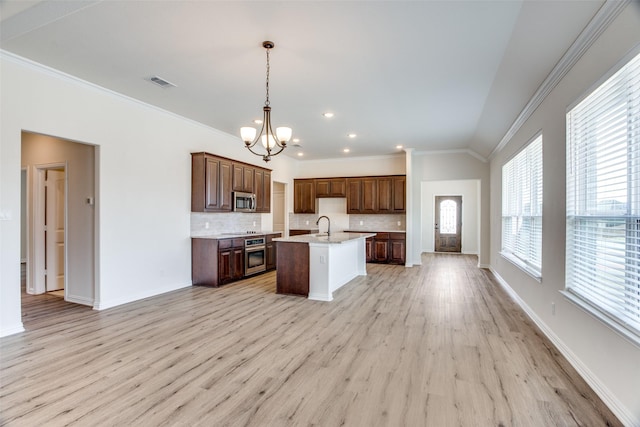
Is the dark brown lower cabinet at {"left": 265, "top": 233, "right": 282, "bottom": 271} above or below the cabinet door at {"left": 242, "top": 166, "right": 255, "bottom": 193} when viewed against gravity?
below

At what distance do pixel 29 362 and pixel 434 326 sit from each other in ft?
13.0

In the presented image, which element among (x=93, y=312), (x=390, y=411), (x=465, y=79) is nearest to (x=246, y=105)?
(x=465, y=79)

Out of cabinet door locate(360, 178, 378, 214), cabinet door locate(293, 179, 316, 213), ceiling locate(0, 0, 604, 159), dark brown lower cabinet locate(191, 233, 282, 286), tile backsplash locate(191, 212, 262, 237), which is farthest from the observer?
cabinet door locate(293, 179, 316, 213)

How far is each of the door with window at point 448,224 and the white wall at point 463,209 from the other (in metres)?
0.13

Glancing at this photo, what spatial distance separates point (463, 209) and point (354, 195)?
4.65 metres

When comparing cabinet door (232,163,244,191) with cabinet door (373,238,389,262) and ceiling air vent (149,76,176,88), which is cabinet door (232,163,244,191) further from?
cabinet door (373,238,389,262)

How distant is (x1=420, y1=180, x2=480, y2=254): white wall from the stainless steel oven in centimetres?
655

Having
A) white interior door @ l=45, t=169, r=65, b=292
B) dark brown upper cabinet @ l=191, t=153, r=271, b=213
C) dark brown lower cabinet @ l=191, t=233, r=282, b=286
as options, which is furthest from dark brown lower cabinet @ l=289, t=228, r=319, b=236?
white interior door @ l=45, t=169, r=65, b=292

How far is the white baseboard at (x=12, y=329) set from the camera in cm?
335

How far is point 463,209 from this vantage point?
11117 mm

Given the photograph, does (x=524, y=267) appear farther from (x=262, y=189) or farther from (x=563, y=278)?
(x=262, y=189)

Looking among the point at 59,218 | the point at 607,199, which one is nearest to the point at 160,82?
the point at 59,218

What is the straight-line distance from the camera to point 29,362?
278 cm

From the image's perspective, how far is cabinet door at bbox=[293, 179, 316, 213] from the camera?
30.1 feet
